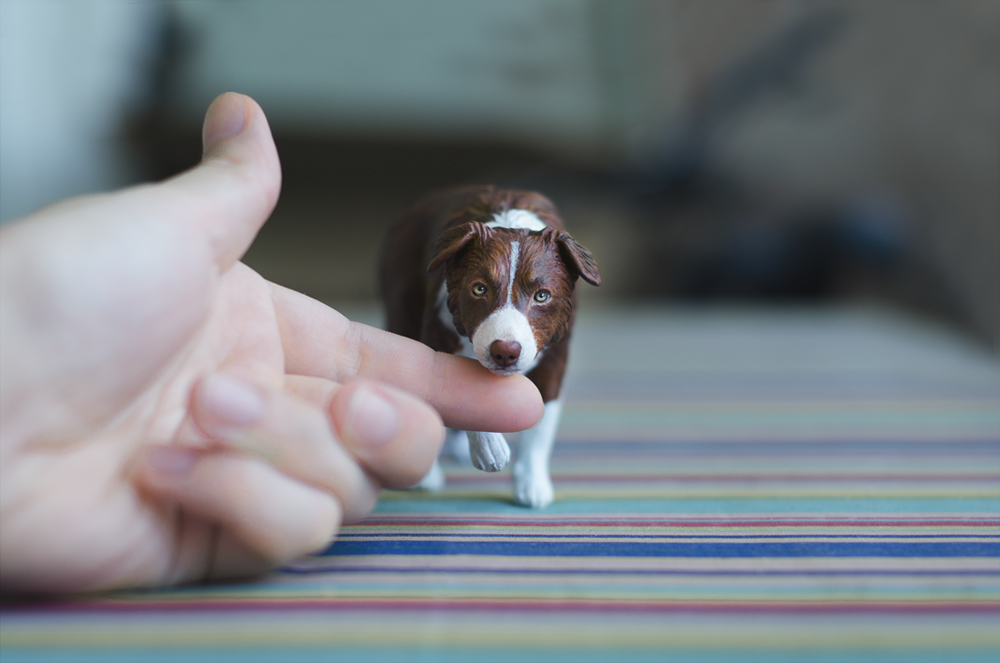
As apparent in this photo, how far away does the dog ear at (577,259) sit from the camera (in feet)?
2.22

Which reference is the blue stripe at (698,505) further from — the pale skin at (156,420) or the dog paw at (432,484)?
the pale skin at (156,420)

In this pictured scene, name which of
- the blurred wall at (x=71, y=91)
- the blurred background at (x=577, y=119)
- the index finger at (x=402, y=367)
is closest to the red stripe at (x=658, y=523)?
the index finger at (x=402, y=367)

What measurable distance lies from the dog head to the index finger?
0.03m

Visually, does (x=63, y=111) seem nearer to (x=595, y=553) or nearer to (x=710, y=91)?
(x=710, y=91)

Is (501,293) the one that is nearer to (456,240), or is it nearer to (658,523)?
(456,240)

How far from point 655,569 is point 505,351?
0.23 metres

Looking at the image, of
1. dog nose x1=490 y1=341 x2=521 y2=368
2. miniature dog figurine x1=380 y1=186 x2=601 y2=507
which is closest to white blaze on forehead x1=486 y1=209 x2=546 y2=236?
miniature dog figurine x1=380 y1=186 x2=601 y2=507

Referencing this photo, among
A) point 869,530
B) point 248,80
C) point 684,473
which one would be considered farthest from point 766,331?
point 248,80

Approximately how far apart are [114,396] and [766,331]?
1797mm

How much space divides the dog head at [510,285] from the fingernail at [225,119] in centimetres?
21

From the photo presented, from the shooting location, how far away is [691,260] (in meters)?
2.78

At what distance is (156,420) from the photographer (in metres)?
0.59

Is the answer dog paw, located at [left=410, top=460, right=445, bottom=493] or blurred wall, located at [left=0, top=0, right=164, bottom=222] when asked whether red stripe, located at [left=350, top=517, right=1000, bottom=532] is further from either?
blurred wall, located at [left=0, top=0, right=164, bottom=222]

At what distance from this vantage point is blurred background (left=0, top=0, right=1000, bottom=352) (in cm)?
246
